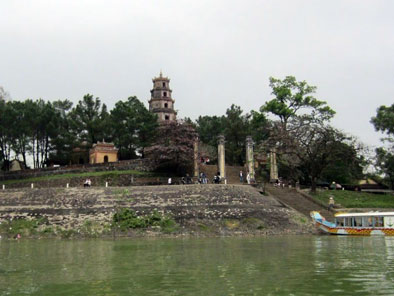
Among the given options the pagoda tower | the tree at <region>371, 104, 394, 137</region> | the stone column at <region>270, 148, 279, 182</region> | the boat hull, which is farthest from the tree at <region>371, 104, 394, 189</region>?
the pagoda tower

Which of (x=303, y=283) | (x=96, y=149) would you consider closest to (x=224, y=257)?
(x=303, y=283)

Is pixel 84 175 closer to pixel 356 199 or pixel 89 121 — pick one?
pixel 89 121

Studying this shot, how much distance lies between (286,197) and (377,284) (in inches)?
1039

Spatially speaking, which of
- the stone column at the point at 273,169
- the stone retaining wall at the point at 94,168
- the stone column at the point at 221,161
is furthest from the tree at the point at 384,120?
the stone retaining wall at the point at 94,168

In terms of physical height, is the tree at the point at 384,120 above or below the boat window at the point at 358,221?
above

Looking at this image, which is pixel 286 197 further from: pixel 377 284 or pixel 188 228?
pixel 377 284

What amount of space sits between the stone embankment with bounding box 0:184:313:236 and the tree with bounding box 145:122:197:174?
391 inches

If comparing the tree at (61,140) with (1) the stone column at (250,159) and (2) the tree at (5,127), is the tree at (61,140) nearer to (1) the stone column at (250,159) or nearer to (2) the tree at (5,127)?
(2) the tree at (5,127)

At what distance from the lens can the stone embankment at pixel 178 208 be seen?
101 ft

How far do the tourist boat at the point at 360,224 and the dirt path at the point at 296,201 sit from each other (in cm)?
316

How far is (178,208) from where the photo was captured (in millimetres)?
32531

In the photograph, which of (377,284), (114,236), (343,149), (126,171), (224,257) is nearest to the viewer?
(377,284)

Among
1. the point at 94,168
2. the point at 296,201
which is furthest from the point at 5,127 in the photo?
the point at 296,201

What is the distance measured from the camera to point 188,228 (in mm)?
30531
